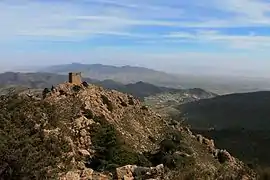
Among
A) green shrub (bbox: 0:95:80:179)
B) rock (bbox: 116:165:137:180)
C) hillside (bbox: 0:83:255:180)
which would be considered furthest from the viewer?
rock (bbox: 116:165:137:180)

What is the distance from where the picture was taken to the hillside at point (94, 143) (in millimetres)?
20922

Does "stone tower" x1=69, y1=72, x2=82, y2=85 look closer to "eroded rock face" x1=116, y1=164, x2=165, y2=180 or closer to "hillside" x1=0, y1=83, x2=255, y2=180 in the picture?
"hillside" x1=0, y1=83, x2=255, y2=180

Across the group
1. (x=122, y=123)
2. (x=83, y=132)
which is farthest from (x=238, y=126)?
(x=83, y=132)

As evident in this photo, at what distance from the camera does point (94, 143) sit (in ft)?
133

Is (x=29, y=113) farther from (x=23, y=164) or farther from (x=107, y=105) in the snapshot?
(x=107, y=105)

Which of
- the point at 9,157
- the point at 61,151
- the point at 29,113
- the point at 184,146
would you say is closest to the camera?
the point at 9,157

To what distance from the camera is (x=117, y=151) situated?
38.7 metres

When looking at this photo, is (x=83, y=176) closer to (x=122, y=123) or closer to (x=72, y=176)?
(x=72, y=176)

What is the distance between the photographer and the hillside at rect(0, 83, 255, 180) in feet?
68.6

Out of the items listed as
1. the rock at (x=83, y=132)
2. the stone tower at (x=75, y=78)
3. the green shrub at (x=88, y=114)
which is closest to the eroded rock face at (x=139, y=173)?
the rock at (x=83, y=132)

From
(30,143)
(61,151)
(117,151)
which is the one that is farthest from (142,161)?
(30,143)

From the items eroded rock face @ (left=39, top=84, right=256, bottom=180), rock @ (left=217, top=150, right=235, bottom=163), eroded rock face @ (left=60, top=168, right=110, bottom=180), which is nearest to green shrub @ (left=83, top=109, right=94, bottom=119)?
eroded rock face @ (left=39, top=84, right=256, bottom=180)

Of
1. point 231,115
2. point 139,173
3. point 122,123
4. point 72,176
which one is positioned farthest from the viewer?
point 231,115

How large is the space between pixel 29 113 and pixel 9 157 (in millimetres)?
12906
